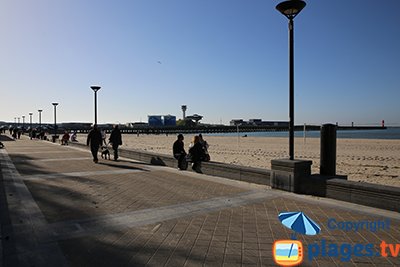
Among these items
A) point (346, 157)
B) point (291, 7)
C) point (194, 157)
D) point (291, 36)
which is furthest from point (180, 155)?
point (346, 157)

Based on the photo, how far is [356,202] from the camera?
5520 mm

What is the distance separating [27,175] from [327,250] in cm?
868

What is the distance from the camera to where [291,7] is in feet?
22.2

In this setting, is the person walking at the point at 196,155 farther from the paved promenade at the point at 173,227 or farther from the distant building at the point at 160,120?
the distant building at the point at 160,120

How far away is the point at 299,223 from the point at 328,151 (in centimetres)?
262

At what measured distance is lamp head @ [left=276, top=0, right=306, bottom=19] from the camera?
664 centimetres

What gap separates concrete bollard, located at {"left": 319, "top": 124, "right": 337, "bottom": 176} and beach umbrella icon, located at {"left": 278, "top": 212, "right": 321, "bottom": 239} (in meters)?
2.02

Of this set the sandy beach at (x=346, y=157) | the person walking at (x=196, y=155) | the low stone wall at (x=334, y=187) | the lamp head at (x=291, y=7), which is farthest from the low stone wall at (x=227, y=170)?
the sandy beach at (x=346, y=157)

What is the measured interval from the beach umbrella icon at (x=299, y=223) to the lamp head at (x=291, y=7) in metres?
4.63

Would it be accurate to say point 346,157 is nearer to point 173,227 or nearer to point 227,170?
point 227,170

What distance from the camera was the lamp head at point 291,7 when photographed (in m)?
6.64

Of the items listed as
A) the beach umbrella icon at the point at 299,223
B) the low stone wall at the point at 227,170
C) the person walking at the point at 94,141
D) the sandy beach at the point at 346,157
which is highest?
the person walking at the point at 94,141

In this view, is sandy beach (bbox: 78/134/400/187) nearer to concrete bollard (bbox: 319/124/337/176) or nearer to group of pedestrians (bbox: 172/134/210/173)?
concrete bollard (bbox: 319/124/337/176)

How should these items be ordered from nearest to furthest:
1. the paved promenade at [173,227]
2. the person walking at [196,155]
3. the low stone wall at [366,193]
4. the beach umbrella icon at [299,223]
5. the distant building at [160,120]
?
the paved promenade at [173,227] < the beach umbrella icon at [299,223] < the low stone wall at [366,193] < the person walking at [196,155] < the distant building at [160,120]
